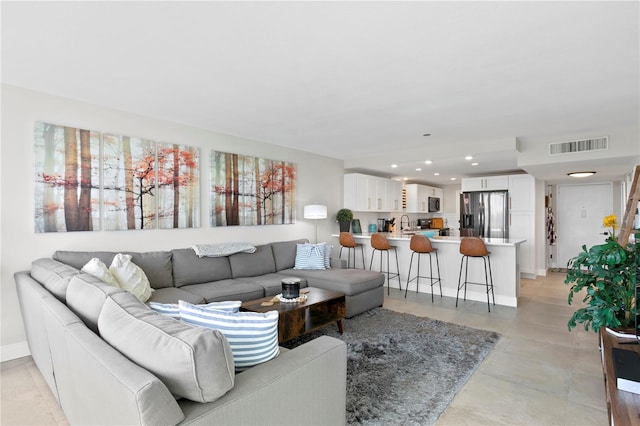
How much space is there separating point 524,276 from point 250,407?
23.1ft

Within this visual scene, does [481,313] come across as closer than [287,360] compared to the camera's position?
No

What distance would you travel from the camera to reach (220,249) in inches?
166

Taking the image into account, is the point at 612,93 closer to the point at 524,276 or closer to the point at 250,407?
the point at 250,407

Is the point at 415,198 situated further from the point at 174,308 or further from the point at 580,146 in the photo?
the point at 174,308

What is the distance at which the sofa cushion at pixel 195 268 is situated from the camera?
381 centimetres

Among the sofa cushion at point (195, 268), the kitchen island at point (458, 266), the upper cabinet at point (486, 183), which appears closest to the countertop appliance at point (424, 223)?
the upper cabinet at point (486, 183)

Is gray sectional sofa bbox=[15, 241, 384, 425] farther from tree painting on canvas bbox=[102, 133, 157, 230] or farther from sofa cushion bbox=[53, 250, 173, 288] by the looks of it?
tree painting on canvas bbox=[102, 133, 157, 230]

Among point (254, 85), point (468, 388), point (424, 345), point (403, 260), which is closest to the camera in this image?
point (468, 388)

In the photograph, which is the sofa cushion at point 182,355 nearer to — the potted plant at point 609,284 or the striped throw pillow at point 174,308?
the striped throw pillow at point 174,308

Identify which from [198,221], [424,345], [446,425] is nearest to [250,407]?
[446,425]

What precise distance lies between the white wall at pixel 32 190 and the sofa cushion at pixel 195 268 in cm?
32

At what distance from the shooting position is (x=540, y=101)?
10.8 ft

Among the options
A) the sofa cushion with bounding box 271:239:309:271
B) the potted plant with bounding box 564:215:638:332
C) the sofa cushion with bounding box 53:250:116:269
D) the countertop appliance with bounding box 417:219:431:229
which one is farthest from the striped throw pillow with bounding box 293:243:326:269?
the countertop appliance with bounding box 417:219:431:229

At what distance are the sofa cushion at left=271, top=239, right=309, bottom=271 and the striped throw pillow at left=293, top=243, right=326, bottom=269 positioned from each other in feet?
0.38
